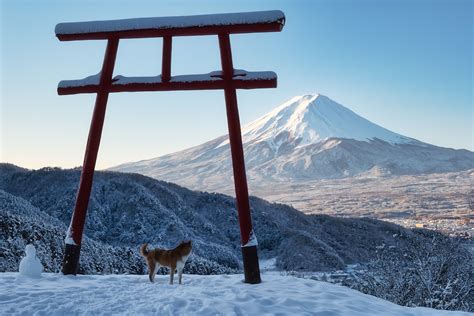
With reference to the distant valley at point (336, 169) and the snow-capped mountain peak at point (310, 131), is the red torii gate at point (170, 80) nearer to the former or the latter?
the distant valley at point (336, 169)

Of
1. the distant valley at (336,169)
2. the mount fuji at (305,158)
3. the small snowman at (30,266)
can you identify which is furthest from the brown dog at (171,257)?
the mount fuji at (305,158)

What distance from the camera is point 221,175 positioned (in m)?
136

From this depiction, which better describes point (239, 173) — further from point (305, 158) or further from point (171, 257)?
point (305, 158)

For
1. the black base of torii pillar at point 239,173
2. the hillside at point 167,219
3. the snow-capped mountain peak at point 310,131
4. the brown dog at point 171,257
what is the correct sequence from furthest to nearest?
the snow-capped mountain peak at point 310,131, the hillside at point 167,219, the black base of torii pillar at point 239,173, the brown dog at point 171,257

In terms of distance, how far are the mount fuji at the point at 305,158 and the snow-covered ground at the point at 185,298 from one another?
121 meters

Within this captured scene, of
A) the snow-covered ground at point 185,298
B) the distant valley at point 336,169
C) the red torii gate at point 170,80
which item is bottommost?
the snow-covered ground at point 185,298

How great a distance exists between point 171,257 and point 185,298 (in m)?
1.02

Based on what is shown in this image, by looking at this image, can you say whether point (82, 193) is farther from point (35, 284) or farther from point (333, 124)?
point (333, 124)

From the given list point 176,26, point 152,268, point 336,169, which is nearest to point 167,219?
point 152,268

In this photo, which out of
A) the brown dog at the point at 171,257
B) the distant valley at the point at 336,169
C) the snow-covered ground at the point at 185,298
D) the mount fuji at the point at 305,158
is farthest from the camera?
the mount fuji at the point at 305,158

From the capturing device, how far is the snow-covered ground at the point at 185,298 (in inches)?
230

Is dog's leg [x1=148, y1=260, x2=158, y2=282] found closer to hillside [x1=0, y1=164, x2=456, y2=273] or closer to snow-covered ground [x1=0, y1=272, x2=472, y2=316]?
snow-covered ground [x1=0, y1=272, x2=472, y2=316]

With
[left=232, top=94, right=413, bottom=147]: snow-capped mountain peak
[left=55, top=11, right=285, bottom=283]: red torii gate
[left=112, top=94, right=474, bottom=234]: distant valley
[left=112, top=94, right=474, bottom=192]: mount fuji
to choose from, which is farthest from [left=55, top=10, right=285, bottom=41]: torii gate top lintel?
[left=232, top=94, right=413, bottom=147]: snow-capped mountain peak

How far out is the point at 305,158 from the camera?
159m
